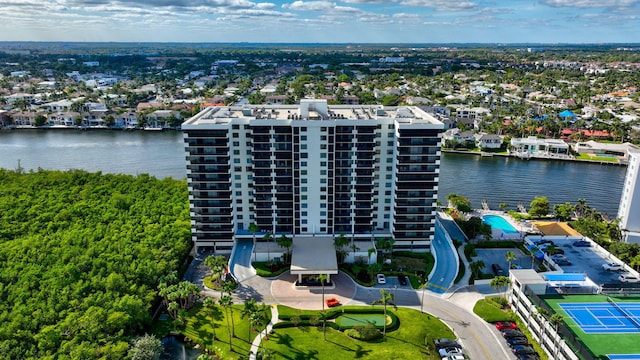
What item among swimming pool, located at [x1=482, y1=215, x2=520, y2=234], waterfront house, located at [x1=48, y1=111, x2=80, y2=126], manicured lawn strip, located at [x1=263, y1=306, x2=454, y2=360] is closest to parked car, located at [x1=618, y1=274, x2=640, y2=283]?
swimming pool, located at [x1=482, y1=215, x2=520, y2=234]

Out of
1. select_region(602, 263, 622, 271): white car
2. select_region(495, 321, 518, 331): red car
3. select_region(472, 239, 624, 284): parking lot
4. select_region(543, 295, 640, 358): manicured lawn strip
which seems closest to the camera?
select_region(543, 295, 640, 358): manicured lawn strip

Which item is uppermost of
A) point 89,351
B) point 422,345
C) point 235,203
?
point 235,203

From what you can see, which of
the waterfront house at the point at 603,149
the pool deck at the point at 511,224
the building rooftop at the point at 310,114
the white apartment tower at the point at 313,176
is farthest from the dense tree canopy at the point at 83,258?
the waterfront house at the point at 603,149

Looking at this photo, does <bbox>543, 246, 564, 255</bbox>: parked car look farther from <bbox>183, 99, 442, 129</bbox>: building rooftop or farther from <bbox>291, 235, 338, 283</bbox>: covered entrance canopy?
<bbox>291, 235, 338, 283</bbox>: covered entrance canopy

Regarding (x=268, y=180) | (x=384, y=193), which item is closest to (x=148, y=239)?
(x=268, y=180)

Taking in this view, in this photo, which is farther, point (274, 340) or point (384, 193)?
point (384, 193)

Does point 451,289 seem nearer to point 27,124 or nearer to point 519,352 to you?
point 519,352
